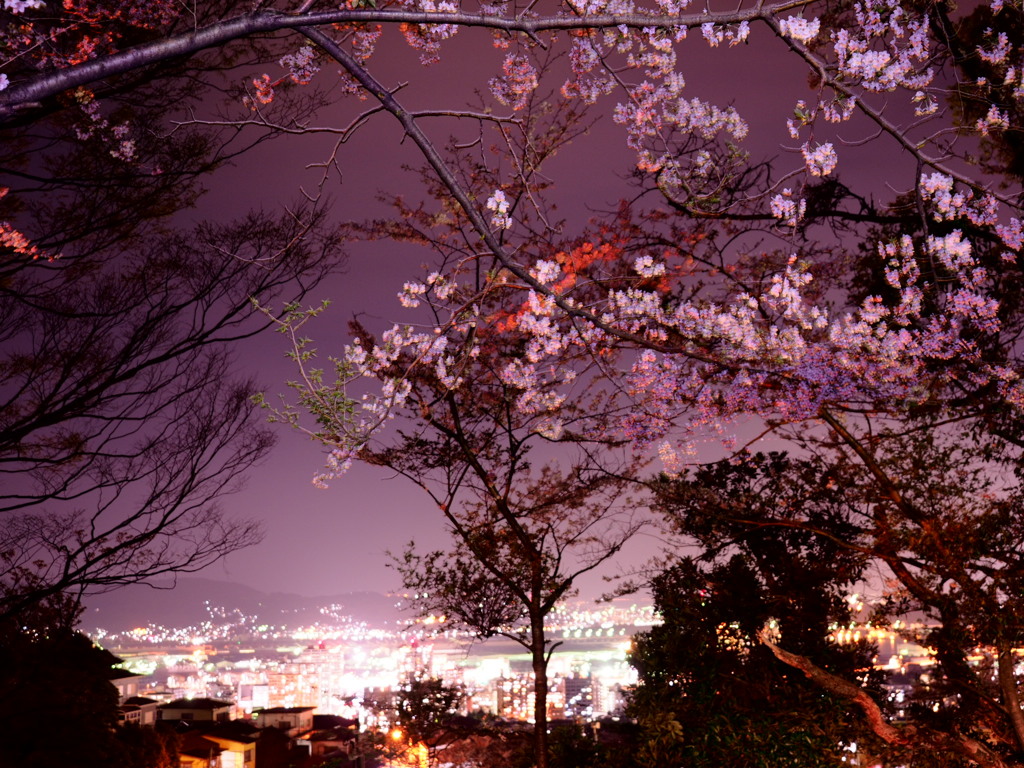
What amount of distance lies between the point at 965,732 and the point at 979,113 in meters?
5.86

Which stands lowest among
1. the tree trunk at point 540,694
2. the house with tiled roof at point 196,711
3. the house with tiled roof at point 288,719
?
the house with tiled roof at point 288,719

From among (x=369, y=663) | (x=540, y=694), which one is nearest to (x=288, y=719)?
(x=540, y=694)

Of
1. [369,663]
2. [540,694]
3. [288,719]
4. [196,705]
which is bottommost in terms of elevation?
[288,719]

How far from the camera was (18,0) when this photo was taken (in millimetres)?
2379

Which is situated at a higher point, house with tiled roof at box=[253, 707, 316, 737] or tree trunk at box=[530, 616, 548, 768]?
tree trunk at box=[530, 616, 548, 768]

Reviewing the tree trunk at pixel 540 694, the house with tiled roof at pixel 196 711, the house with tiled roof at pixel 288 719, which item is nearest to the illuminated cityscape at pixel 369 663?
the tree trunk at pixel 540 694

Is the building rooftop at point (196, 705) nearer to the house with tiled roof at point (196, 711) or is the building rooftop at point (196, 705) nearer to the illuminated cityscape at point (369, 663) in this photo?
the house with tiled roof at point (196, 711)

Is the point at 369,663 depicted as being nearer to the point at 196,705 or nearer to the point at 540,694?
the point at 196,705

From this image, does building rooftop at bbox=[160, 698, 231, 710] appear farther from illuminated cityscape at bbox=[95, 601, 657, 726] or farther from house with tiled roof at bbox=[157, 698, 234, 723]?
illuminated cityscape at bbox=[95, 601, 657, 726]

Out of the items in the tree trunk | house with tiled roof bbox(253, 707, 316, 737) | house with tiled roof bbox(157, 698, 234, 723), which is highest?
the tree trunk

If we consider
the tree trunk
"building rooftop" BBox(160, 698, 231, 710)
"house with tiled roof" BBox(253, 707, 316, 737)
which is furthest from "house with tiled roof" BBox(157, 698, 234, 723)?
the tree trunk

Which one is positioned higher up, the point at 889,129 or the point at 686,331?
the point at 686,331

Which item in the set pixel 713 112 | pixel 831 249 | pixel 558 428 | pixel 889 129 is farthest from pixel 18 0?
pixel 831 249

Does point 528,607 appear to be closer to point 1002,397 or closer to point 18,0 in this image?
point 1002,397
